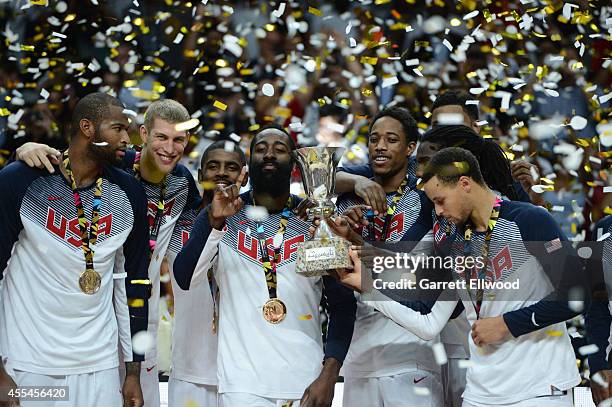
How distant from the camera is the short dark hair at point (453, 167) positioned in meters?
3.46

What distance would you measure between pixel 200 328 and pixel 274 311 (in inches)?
25.0

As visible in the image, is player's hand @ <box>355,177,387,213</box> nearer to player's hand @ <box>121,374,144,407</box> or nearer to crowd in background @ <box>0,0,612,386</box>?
player's hand @ <box>121,374,144,407</box>

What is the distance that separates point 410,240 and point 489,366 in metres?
0.77

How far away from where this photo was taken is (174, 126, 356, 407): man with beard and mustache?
3.61 m

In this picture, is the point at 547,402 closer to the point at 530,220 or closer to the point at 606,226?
the point at 530,220

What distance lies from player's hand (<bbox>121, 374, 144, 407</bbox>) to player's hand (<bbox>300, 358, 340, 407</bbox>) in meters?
0.71

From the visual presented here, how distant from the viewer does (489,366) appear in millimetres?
3355

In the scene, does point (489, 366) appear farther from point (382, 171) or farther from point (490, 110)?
point (490, 110)

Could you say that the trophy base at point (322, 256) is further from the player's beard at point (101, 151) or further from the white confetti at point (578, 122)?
the white confetti at point (578, 122)

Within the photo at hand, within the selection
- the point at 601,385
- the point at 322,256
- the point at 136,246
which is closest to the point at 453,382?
the point at 601,385

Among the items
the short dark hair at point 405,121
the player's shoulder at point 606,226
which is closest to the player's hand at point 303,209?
the short dark hair at point 405,121

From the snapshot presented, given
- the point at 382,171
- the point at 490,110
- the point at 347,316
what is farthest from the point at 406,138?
the point at 490,110

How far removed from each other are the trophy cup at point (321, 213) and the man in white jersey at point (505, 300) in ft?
0.42

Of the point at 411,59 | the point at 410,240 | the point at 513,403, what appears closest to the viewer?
the point at 513,403
